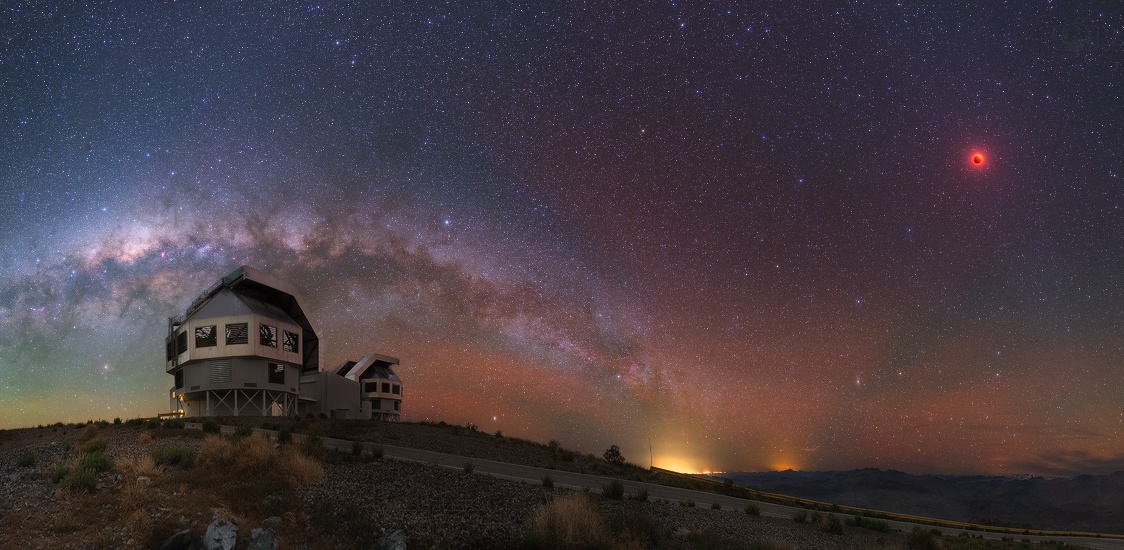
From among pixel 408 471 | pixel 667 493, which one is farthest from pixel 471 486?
pixel 667 493

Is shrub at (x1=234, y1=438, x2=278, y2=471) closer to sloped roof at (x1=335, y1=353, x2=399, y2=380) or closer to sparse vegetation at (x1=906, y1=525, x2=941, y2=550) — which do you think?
sparse vegetation at (x1=906, y1=525, x2=941, y2=550)

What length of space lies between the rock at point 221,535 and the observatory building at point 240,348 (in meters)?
32.8

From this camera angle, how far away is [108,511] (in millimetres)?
11469

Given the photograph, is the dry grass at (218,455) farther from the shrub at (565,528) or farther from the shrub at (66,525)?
the shrub at (565,528)

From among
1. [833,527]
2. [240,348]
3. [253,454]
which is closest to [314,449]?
[253,454]

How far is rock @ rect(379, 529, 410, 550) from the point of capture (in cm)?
1132

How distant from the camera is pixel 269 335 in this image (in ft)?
137

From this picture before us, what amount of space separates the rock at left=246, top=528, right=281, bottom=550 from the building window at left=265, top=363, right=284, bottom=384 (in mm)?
34214

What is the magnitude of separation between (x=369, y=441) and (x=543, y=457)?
10.1 metres

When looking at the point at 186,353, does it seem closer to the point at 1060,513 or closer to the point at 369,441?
the point at 369,441

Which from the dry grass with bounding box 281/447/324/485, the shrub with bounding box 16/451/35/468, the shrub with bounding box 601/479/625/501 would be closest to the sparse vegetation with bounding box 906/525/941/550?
→ the shrub with bounding box 601/479/625/501

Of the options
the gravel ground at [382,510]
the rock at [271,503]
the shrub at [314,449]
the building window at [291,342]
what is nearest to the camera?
the gravel ground at [382,510]

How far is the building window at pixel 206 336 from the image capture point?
4044 centimetres

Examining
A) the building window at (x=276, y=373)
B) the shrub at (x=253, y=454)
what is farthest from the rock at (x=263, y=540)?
the building window at (x=276, y=373)
